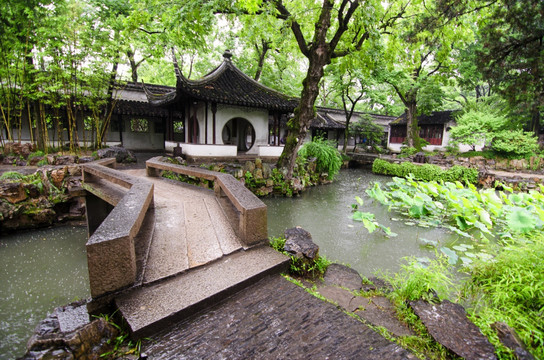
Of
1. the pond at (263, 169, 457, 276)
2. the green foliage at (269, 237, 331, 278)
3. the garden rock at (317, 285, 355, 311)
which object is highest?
the green foliage at (269, 237, 331, 278)

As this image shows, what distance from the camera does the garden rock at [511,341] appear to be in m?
1.94

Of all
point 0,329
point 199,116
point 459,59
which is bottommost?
point 0,329

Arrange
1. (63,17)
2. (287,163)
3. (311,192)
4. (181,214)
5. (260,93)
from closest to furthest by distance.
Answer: (181,214)
(63,17)
(287,163)
(311,192)
(260,93)

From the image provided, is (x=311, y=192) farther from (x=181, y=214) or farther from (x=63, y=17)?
(x=63, y=17)

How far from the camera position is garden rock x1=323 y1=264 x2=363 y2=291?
316cm

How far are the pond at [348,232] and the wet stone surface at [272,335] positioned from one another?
2686 mm

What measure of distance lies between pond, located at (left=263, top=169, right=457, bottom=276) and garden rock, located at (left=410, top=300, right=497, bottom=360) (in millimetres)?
2194

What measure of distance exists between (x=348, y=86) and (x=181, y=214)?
18492 mm

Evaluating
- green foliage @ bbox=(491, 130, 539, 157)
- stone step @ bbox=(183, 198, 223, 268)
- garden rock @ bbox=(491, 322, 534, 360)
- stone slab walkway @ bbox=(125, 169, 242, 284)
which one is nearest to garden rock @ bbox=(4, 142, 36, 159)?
stone slab walkway @ bbox=(125, 169, 242, 284)

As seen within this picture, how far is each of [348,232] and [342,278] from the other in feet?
12.3

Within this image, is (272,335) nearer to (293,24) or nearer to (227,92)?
(293,24)

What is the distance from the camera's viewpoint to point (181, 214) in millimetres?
4375

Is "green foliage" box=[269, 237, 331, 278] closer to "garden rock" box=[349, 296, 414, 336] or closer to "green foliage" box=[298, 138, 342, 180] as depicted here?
"garden rock" box=[349, 296, 414, 336]

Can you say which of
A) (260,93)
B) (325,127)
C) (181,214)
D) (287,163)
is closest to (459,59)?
(325,127)
